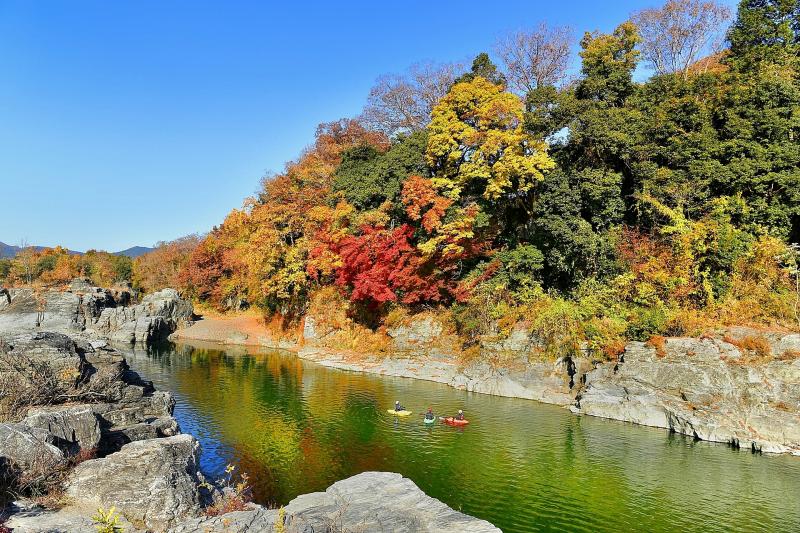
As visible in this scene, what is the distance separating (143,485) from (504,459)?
13028mm

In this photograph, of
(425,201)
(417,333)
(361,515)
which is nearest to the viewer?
(361,515)

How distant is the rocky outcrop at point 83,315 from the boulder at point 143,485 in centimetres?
4160

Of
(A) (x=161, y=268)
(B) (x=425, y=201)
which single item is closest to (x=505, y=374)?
(B) (x=425, y=201)

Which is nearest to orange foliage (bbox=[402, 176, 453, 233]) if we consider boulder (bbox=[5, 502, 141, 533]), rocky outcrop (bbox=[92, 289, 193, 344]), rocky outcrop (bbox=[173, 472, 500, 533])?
rocky outcrop (bbox=[173, 472, 500, 533])

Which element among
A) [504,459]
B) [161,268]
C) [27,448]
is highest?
[161,268]

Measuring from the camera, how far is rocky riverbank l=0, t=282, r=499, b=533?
1089 cm

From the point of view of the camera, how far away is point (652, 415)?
79.9ft

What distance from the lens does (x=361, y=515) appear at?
37.9 ft

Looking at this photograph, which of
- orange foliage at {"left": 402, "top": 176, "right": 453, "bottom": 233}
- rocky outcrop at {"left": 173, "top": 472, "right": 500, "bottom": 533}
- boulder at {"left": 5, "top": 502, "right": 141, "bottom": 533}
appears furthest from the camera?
orange foliage at {"left": 402, "top": 176, "right": 453, "bottom": 233}

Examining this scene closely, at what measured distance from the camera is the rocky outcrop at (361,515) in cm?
1055

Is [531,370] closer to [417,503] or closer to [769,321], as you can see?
[769,321]

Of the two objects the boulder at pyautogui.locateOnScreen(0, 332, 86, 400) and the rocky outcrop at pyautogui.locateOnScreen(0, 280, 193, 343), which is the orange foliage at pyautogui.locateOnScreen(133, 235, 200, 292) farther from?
the boulder at pyautogui.locateOnScreen(0, 332, 86, 400)

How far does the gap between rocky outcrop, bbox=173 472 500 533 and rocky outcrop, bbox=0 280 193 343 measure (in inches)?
1743

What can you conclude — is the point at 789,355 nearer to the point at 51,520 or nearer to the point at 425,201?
the point at 425,201
